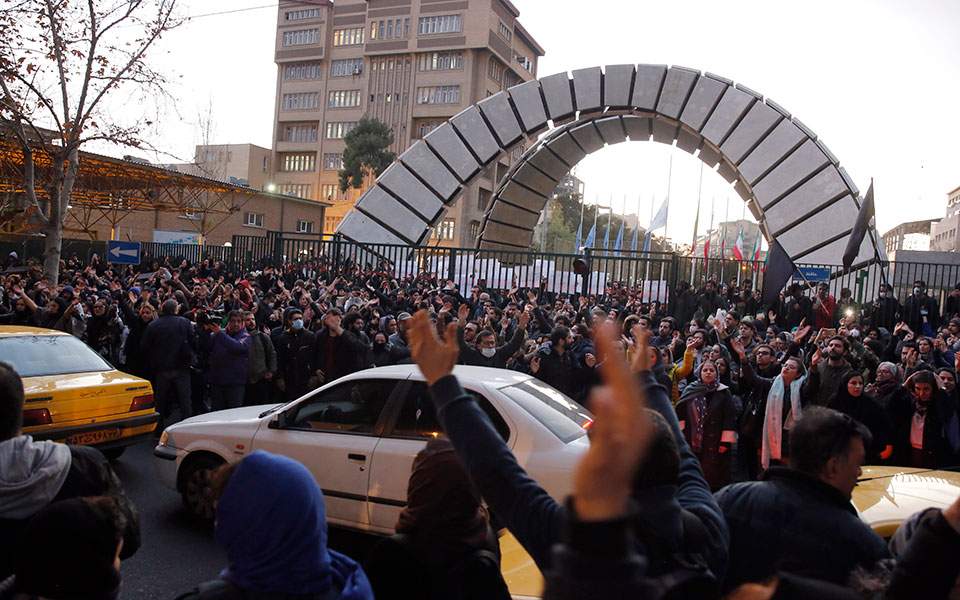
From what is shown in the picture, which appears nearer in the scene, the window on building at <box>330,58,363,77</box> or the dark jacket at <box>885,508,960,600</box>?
the dark jacket at <box>885,508,960,600</box>

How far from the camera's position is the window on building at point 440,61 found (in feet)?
228

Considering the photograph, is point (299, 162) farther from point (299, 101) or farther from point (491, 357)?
point (491, 357)

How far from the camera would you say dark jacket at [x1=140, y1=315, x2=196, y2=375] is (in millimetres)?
8742

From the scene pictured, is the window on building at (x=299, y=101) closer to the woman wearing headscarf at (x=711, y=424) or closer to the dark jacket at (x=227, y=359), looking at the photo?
the dark jacket at (x=227, y=359)

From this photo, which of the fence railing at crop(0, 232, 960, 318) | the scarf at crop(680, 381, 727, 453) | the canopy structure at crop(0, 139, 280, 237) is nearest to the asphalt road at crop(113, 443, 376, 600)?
the scarf at crop(680, 381, 727, 453)

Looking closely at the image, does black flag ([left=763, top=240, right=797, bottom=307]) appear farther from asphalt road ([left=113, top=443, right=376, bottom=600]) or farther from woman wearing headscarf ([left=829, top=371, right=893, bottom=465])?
asphalt road ([left=113, top=443, right=376, bottom=600])

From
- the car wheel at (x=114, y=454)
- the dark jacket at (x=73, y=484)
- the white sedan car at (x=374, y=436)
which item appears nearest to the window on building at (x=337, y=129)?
the car wheel at (x=114, y=454)

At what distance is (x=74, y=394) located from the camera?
6.88 m

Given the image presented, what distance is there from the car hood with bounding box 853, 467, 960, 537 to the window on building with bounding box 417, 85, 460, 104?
6782 centimetres

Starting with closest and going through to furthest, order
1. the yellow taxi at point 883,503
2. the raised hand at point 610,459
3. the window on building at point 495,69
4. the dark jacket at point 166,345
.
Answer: the raised hand at point 610,459, the yellow taxi at point 883,503, the dark jacket at point 166,345, the window on building at point 495,69

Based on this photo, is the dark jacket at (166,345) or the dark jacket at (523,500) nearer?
the dark jacket at (523,500)

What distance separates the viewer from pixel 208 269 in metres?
20.9

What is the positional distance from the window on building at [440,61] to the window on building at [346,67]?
7182mm

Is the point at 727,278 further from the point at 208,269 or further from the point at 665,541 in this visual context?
the point at 665,541
